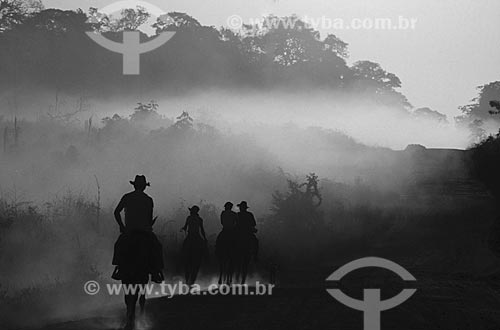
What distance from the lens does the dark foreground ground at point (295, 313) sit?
69.3 ft

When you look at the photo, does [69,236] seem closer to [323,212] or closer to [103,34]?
[323,212]

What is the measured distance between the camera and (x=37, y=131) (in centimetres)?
7531


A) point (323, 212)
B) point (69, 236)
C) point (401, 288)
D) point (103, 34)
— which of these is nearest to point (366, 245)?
point (323, 212)

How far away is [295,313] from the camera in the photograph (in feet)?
75.9

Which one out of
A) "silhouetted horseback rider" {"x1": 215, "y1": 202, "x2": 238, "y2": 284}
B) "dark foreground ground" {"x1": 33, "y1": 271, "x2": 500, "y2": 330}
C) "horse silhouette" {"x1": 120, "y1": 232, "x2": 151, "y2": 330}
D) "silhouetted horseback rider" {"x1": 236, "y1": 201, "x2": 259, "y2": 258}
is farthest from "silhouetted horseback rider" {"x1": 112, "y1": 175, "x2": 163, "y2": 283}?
"silhouetted horseback rider" {"x1": 236, "y1": 201, "x2": 259, "y2": 258}

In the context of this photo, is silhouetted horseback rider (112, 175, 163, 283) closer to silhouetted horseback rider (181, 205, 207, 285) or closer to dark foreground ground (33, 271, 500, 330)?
dark foreground ground (33, 271, 500, 330)

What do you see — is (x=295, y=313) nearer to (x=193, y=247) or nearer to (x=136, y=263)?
(x=136, y=263)

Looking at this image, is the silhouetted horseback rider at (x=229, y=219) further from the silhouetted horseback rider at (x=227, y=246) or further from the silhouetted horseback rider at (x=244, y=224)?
the silhouetted horseback rider at (x=244, y=224)

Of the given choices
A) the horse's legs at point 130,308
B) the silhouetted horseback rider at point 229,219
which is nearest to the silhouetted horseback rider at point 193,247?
the silhouetted horseback rider at point 229,219

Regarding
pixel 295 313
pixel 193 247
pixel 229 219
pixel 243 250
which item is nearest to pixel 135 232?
pixel 295 313

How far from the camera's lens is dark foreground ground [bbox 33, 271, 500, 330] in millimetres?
21109

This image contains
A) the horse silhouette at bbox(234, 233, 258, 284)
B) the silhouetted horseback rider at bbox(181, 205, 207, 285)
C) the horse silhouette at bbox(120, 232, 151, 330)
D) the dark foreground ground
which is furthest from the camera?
the horse silhouette at bbox(234, 233, 258, 284)

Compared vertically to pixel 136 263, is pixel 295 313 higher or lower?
lower

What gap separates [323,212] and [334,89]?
53.1m
